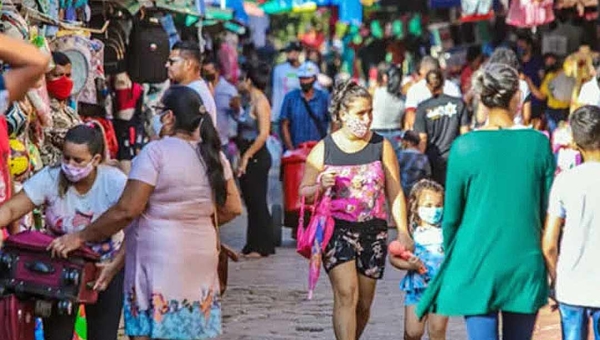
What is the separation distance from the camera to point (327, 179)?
34.1 ft

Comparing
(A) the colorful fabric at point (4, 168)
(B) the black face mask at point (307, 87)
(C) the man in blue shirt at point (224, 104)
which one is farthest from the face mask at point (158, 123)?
(B) the black face mask at point (307, 87)

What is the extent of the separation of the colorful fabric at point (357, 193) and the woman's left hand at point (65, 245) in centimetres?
241

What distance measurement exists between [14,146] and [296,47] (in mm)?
11472

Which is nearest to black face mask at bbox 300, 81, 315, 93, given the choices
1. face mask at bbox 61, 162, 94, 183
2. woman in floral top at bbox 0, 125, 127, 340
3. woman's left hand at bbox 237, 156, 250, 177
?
woman's left hand at bbox 237, 156, 250, 177

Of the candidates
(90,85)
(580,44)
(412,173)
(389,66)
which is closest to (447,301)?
(90,85)

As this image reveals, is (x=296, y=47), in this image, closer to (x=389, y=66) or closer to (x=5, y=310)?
(x=389, y=66)

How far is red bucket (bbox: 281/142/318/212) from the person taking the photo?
17.4 m

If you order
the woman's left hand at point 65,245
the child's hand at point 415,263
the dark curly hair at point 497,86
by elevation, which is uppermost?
the dark curly hair at point 497,86

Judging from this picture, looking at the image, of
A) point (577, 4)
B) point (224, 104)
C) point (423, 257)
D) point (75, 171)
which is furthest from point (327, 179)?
point (577, 4)

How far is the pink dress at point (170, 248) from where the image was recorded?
8406 mm

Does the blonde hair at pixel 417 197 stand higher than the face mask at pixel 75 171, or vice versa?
the face mask at pixel 75 171

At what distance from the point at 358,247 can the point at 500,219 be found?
2462 mm

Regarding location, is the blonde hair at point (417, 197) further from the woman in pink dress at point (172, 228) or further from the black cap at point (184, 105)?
the black cap at point (184, 105)

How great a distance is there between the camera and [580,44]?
2678 cm
